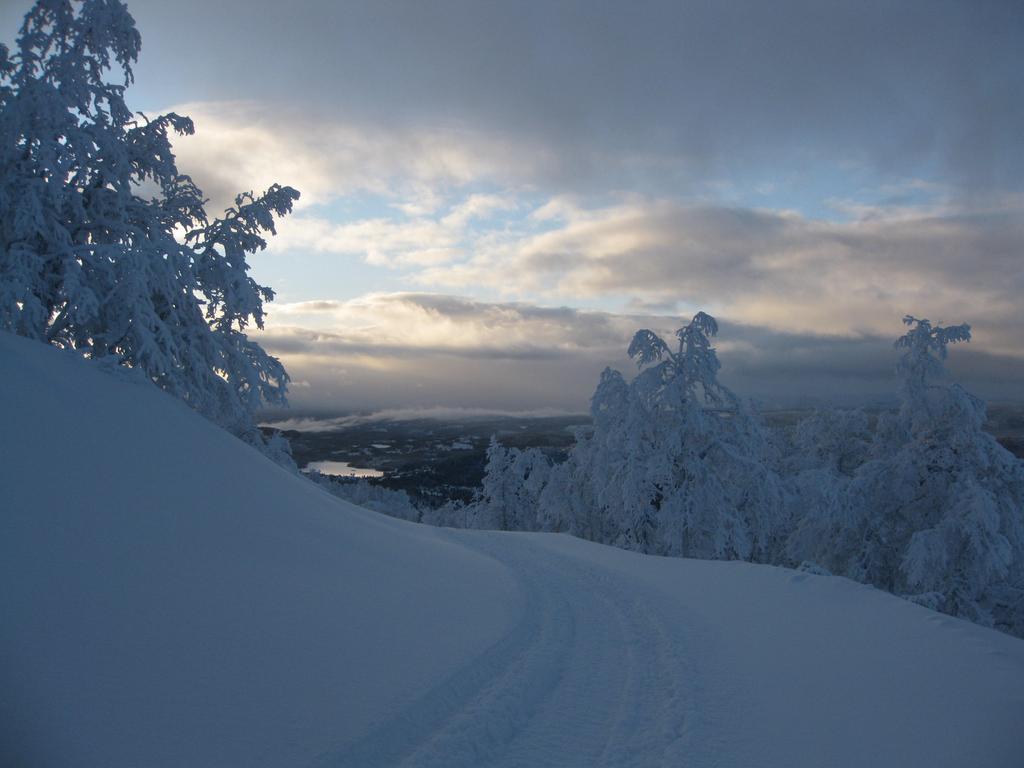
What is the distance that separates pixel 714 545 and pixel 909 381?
7.63 m

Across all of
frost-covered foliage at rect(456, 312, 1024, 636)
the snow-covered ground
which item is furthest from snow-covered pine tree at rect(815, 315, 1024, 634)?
the snow-covered ground

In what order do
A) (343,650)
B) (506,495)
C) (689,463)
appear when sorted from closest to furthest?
(343,650) → (689,463) → (506,495)

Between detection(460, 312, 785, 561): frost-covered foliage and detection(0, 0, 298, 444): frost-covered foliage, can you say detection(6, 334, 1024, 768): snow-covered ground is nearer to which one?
detection(0, 0, 298, 444): frost-covered foliage

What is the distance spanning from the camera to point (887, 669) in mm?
5738

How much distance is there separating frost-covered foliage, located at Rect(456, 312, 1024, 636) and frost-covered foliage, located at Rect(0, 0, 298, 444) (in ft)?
41.6

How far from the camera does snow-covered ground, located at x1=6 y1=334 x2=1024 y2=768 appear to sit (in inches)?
154

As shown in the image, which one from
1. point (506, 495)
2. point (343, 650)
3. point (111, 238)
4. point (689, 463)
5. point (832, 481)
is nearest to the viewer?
point (343, 650)

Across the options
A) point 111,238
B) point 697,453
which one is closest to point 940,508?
point 697,453

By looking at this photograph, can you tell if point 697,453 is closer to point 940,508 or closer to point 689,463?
point 689,463

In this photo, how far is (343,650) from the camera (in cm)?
530

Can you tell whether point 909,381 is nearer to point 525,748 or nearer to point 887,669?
point 887,669

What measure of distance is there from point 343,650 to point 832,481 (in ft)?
51.8

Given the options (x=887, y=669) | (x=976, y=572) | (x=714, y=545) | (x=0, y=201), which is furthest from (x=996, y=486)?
(x=0, y=201)

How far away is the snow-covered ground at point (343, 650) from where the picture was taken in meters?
3.91
